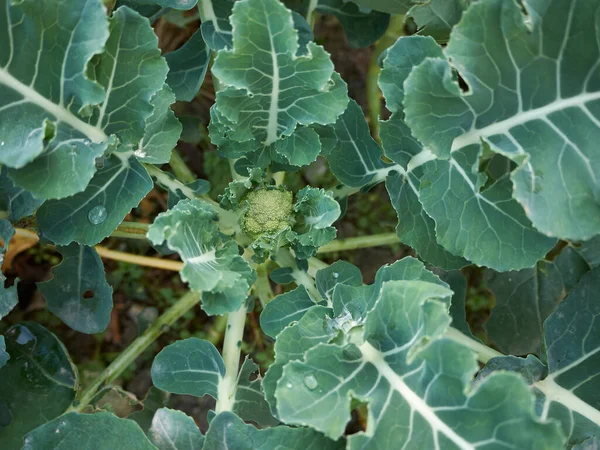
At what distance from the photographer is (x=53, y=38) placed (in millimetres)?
1184

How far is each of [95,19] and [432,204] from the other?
0.78 metres

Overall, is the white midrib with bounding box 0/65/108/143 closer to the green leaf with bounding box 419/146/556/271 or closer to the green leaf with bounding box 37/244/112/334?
the green leaf with bounding box 37/244/112/334

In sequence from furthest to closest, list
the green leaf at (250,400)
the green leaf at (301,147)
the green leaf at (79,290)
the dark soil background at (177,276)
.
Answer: the dark soil background at (177,276) < the green leaf at (79,290) < the green leaf at (250,400) < the green leaf at (301,147)

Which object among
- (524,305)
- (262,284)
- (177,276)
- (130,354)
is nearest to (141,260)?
(177,276)

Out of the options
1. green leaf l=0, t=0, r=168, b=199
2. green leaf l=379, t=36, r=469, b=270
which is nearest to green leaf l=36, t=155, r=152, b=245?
green leaf l=0, t=0, r=168, b=199

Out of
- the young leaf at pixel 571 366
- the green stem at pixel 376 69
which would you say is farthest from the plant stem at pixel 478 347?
the green stem at pixel 376 69

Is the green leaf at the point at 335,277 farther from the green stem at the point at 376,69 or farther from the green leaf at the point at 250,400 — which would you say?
the green stem at the point at 376,69

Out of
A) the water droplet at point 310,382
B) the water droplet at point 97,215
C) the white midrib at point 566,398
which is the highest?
the water droplet at point 97,215

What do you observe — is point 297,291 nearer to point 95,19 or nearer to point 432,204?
point 432,204

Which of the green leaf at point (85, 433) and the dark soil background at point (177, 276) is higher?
the green leaf at point (85, 433)

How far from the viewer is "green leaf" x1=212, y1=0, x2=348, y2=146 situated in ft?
3.74

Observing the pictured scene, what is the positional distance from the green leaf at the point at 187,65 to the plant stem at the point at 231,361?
0.61m

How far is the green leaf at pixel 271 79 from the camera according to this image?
1.14 meters

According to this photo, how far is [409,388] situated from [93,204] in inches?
32.0
